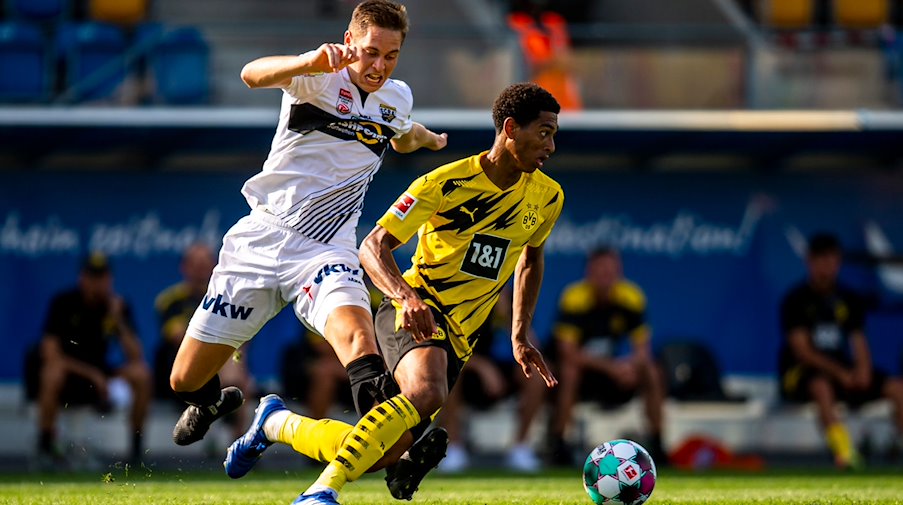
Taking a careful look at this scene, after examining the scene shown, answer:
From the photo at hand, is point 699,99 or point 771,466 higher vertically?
point 699,99

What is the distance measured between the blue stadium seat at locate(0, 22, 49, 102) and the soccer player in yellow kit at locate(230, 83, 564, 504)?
27.8 feet

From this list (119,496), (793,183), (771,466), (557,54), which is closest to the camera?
(119,496)

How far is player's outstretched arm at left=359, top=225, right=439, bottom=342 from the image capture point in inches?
255

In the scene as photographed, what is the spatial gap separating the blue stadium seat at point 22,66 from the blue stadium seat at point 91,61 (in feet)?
0.73

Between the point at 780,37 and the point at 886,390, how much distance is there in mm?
4156

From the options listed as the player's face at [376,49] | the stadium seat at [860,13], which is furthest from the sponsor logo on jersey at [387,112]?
the stadium seat at [860,13]

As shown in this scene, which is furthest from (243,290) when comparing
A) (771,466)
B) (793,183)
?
(793,183)

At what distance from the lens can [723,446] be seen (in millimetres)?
15172

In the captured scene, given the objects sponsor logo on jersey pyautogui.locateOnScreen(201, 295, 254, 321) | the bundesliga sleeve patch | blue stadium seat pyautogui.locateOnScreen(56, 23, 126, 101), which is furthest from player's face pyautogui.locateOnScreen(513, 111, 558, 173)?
blue stadium seat pyautogui.locateOnScreen(56, 23, 126, 101)

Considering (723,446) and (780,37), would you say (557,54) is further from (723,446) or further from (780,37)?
(723,446)

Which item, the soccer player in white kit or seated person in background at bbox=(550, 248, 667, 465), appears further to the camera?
seated person in background at bbox=(550, 248, 667, 465)

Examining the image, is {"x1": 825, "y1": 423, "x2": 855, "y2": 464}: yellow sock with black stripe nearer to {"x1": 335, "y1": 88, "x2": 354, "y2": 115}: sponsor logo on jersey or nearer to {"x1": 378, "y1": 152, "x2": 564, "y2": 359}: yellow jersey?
{"x1": 378, "y1": 152, "x2": 564, "y2": 359}: yellow jersey

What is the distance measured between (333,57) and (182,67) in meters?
9.01

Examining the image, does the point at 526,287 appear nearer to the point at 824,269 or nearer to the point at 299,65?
the point at 299,65
